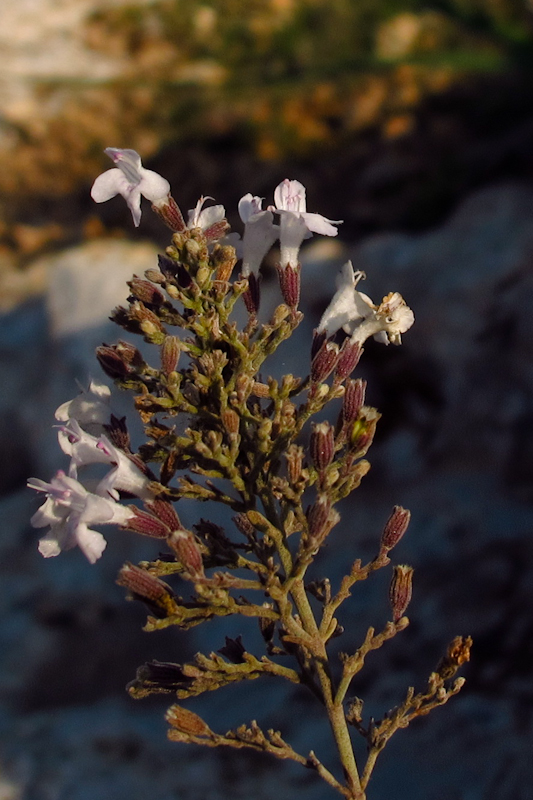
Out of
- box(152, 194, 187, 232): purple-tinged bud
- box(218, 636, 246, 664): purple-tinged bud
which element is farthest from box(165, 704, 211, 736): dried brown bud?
box(152, 194, 187, 232): purple-tinged bud

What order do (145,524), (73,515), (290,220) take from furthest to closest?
1. (290,220)
2. (145,524)
3. (73,515)

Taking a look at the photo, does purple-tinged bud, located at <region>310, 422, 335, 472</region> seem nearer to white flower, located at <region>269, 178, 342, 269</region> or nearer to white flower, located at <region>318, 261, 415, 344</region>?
white flower, located at <region>318, 261, 415, 344</region>

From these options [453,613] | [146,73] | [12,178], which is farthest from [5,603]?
→ [146,73]

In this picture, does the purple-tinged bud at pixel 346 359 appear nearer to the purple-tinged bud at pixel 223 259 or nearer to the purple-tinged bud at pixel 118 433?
the purple-tinged bud at pixel 223 259

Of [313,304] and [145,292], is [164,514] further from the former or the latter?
[313,304]

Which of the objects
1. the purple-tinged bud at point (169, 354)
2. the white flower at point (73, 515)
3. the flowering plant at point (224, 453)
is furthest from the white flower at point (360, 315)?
the white flower at point (73, 515)

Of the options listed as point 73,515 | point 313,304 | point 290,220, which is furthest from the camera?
point 313,304

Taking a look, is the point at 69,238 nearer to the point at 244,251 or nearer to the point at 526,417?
the point at 526,417

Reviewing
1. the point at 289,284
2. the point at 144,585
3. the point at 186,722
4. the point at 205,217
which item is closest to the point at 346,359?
the point at 289,284
